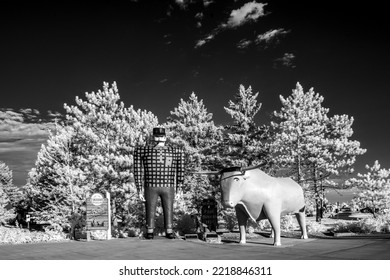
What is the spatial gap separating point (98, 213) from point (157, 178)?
184cm

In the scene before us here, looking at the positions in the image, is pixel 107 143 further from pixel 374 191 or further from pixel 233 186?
pixel 374 191

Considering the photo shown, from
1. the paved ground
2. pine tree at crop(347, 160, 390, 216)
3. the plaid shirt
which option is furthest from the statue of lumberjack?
pine tree at crop(347, 160, 390, 216)

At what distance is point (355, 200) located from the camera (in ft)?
54.8

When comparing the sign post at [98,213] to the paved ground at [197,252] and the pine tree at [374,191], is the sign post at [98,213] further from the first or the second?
the pine tree at [374,191]

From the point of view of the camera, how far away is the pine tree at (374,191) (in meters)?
16.2

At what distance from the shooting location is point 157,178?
641 cm

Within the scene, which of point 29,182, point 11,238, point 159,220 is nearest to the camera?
point 11,238

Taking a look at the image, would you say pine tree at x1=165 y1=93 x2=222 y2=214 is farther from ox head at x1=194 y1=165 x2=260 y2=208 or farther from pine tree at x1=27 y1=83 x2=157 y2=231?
ox head at x1=194 y1=165 x2=260 y2=208

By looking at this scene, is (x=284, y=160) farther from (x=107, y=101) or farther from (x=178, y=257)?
(x=178, y=257)

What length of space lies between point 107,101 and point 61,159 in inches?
200

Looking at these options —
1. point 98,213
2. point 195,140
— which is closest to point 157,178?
point 98,213

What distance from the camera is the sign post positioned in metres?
7.43

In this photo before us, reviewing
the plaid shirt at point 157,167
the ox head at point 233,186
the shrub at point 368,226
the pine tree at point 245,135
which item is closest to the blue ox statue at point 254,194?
the ox head at point 233,186

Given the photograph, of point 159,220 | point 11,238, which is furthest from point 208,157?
point 11,238
